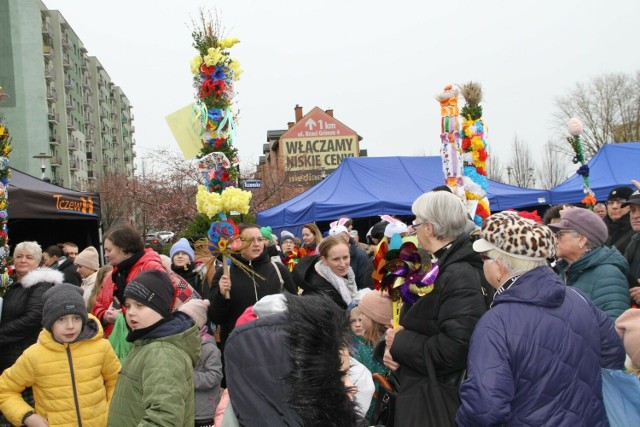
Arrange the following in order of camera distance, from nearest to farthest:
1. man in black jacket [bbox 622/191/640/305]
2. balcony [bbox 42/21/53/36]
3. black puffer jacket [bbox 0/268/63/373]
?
man in black jacket [bbox 622/191/640/305], black puffer jacket [bbox 0/268/63/373], balcony [bbox 42/21/53/36]

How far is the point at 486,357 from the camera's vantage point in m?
2.64

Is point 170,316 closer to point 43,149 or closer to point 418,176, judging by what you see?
point 418,176

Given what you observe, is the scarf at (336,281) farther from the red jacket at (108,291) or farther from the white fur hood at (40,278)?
the white fur hood at (40,278)

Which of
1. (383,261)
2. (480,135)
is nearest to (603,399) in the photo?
(383,261)

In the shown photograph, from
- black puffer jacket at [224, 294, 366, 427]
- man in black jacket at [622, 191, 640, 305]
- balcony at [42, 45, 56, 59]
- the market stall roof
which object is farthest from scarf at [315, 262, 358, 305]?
balcony at [42, 45, 56, 59]

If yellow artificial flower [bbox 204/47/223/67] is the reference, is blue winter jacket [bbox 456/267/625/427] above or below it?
below

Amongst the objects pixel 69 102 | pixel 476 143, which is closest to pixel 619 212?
pixel 476 143

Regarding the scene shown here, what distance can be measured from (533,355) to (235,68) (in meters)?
4.28

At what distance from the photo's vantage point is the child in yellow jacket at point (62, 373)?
3979 mm

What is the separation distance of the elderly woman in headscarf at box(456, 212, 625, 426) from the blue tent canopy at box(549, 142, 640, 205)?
13.8m

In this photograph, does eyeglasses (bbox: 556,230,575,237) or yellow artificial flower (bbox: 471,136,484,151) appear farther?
yellow artificial flower (bbox: 471,136,484,151)

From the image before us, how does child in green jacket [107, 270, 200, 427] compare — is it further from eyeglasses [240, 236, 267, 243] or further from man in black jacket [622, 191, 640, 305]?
man in black jacket [622, 191, 640, 305]

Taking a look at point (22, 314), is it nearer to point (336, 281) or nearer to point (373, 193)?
point (336, 281)

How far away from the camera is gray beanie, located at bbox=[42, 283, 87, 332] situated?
4.01 meters
